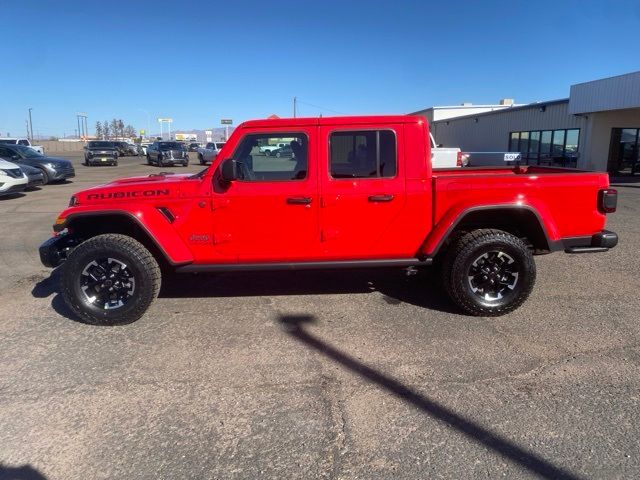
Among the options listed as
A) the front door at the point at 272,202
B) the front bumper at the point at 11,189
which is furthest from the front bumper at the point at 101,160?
the front door at the point at 272,202

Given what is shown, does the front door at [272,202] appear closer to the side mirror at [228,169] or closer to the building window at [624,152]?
the side mirror at [228,169]

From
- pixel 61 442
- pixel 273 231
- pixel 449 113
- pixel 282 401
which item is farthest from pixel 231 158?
pixel 449 113

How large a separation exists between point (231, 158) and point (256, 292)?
5.55 feet

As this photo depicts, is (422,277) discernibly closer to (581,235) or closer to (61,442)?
(581,235)

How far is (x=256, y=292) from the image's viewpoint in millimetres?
5453

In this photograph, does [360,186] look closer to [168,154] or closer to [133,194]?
[133,194]

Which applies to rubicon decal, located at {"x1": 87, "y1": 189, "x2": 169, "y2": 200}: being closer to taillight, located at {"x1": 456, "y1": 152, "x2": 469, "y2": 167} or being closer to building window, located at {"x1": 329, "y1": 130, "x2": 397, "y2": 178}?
building window, located at {"x1": 329, "y1": 130, "x2": 397, "y2": 178}

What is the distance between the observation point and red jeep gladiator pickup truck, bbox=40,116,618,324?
14.6 feet

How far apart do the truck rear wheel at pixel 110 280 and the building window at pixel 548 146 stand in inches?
919

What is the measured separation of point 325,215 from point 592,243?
106 inches

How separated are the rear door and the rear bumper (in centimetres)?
170

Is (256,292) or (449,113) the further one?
(449,113)

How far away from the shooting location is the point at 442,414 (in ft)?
9.89

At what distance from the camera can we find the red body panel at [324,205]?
4.46m
